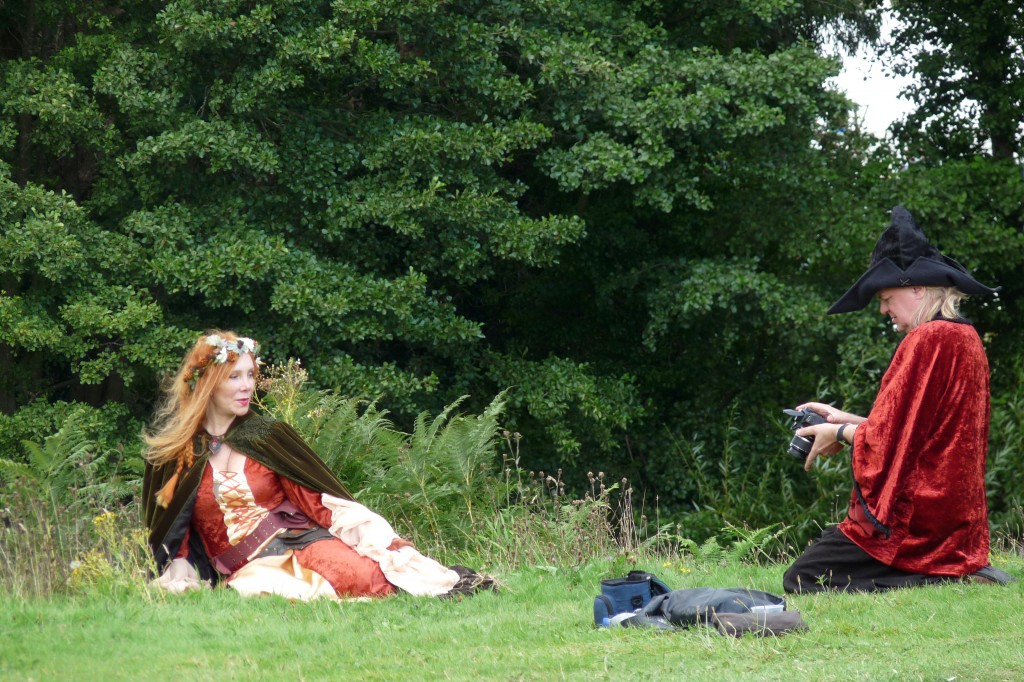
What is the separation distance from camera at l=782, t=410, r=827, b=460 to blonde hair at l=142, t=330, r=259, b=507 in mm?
2994

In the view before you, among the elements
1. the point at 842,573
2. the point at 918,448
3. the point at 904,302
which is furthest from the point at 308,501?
the point at 904,302

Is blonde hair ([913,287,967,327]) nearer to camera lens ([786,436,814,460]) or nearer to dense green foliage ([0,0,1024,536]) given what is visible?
camera lens ([786,436,814,460])

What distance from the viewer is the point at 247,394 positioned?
21.1 feet

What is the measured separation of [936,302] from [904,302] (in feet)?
0.51

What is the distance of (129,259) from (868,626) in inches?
354

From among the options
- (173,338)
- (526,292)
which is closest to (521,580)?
(173,338)

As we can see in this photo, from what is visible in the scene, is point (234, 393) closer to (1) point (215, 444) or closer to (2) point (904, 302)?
(1) point (215, 444)

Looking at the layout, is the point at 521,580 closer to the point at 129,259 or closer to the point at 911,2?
the point at 129,259

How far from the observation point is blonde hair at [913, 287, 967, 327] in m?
5.98

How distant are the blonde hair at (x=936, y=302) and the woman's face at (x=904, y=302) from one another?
0.03 m

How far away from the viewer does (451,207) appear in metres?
12.5

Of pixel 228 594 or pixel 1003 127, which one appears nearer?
pixel 228 594

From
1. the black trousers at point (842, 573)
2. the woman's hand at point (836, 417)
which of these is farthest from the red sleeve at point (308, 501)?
the woman's hand at point (836, 417)

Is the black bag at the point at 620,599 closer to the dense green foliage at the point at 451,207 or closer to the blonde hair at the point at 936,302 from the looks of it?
the blonde hair at the point at 936,302
